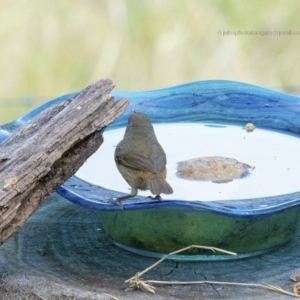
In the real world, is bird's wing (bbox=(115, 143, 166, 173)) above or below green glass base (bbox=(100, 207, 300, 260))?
above

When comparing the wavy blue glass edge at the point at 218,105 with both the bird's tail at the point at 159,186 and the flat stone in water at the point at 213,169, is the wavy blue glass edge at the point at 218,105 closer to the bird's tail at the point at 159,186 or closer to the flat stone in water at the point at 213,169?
the flat stone in water at the point at 213,169

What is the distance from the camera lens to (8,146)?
2383 mm

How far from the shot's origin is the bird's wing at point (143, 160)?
2.52 metres

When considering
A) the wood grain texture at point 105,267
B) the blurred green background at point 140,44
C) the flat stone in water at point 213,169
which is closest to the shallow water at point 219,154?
the flat stone in water at point 213,169

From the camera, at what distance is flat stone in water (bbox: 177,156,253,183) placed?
2.67 m

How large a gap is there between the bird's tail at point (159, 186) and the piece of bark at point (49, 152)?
25cm

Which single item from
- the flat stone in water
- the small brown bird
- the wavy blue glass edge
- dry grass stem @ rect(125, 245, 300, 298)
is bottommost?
dry grass stem @ rect(125, 245, 300, 298)

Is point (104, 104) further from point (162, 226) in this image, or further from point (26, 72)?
point (26, 72)

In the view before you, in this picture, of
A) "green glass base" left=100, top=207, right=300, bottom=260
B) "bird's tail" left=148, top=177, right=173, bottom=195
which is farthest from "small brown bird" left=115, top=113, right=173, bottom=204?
"green glass base" left=100, top=207, right=300, bottom=260

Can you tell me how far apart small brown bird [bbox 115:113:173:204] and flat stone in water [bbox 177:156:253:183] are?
17 centimetres

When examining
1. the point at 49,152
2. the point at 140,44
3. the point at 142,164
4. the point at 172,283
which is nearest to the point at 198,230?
the point at 172,283

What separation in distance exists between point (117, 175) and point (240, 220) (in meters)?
0.58

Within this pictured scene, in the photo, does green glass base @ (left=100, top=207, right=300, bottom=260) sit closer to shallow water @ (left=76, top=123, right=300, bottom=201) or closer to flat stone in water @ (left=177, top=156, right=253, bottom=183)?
shallow water @ (left=76, top=123, right=300, bottom=201)

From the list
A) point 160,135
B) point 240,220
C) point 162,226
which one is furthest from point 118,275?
point 160,135
